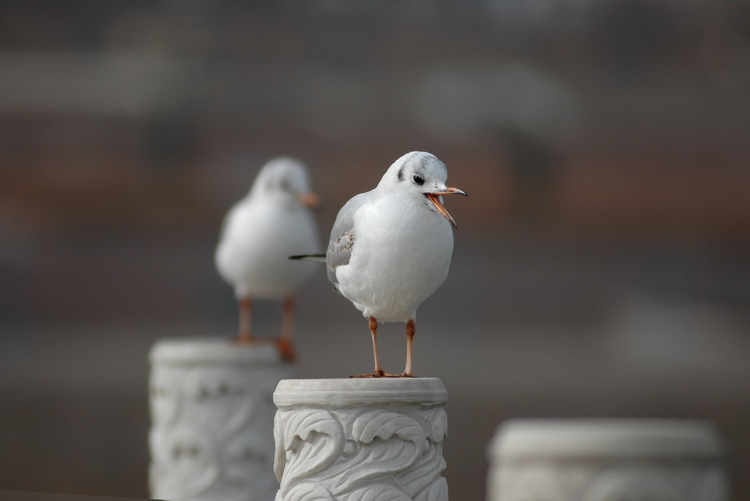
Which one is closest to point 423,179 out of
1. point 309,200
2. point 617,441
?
point 617,441

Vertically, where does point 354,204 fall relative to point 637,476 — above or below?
above

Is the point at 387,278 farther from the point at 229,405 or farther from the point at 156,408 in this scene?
the point at 156,408

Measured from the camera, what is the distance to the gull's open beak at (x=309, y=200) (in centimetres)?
299

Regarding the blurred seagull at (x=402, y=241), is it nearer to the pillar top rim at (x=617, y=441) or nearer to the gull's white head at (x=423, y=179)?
the gull's white head at (x=423, y=179)

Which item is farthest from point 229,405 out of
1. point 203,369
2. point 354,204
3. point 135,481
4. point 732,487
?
point 732,487

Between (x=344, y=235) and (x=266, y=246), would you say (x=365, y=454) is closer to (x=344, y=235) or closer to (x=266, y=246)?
(x=344, y=235)

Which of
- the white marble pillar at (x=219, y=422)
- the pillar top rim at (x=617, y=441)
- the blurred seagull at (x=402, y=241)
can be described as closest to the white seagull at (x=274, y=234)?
the white marble pillar at (x=219, y=422)

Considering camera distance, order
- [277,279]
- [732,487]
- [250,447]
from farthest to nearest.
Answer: [732,487] → [277,279] → [250,447]

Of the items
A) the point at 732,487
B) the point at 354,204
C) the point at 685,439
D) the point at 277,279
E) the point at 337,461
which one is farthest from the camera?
the point at 732,487

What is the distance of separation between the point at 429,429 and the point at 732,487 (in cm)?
371

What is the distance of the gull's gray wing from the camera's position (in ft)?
6.02

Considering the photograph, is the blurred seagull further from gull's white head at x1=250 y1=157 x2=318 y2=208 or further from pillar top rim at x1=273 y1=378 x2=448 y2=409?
gull's white head at x1=250 y1=157 x2=318 y2=208

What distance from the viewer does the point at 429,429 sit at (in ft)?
5.63

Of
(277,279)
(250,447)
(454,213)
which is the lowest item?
(250,447)
